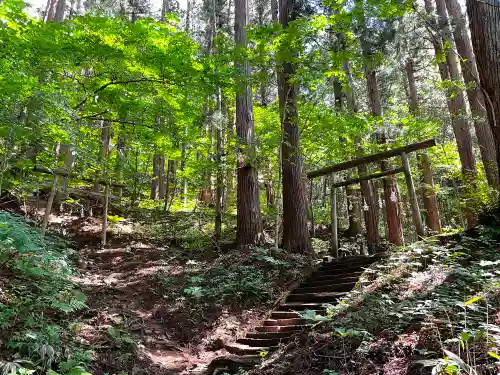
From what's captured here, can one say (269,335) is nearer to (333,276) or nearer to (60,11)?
(333,276)

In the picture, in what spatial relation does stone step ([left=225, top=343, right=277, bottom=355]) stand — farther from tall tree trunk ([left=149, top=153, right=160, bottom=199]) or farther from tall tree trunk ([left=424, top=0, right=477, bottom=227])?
tall tree trunk ([left=149, top=153, right=160, bottom=199])

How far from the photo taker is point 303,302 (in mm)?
6859

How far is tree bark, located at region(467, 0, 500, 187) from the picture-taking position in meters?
4.65

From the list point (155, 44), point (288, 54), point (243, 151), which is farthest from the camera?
point (243, 151)

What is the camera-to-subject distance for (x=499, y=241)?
18.1ft

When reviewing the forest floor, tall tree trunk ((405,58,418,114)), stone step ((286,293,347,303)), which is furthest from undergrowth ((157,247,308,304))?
tall tree trunk ((405,58,418,114))

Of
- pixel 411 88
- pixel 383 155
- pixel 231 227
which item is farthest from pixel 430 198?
pixel 231 227

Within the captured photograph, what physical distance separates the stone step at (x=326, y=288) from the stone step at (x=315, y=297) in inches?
9.6

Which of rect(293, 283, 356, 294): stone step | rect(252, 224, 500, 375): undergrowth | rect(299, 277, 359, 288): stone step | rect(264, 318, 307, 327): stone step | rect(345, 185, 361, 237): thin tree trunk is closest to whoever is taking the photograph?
rect(252, 224, 500, 375): undergrowth

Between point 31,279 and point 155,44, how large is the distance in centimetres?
455

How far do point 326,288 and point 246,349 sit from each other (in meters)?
2.21

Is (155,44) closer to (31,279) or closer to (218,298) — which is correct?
(31,279)

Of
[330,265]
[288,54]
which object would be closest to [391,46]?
[288,54]

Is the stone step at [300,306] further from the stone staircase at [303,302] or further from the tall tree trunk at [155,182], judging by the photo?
the tall tree trunk at [155,182]
